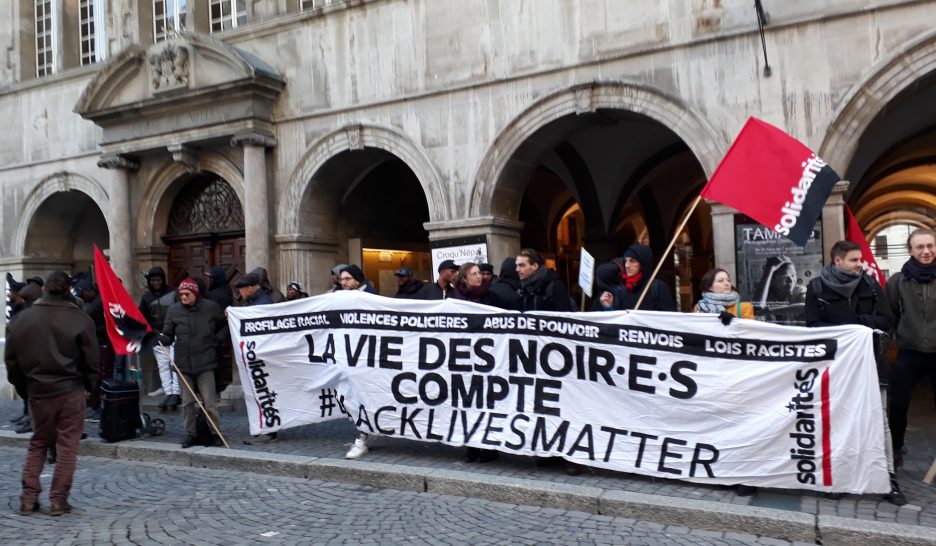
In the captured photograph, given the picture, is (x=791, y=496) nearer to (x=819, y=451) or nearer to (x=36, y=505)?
(x=819, y=451)

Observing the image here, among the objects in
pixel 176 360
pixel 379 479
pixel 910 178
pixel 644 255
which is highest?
pixel 910 178

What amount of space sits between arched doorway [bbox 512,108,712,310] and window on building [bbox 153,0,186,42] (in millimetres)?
6734

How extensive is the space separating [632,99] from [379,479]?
5.70 metres

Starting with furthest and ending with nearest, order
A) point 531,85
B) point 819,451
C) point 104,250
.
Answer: point 104,250, point 531,85, point 819,451

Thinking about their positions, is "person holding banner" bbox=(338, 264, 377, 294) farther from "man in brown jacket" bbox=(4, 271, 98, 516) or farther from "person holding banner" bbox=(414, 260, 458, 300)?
"man in brown jacket" bbox=(4, 271, 98, 516)

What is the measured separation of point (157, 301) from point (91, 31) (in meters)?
7.69

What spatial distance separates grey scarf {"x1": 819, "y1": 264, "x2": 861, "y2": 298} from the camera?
231 inches

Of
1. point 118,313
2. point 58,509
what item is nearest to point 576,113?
point 118,313

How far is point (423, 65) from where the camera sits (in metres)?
11.1

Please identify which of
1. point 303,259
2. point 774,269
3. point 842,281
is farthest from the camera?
point 303,259

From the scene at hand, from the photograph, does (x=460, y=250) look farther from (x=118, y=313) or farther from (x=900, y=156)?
(x=900, y=156)

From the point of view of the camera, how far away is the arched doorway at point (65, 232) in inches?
596

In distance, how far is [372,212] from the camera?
557 inches

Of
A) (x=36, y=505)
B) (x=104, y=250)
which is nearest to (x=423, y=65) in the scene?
(x=36, y=505)
